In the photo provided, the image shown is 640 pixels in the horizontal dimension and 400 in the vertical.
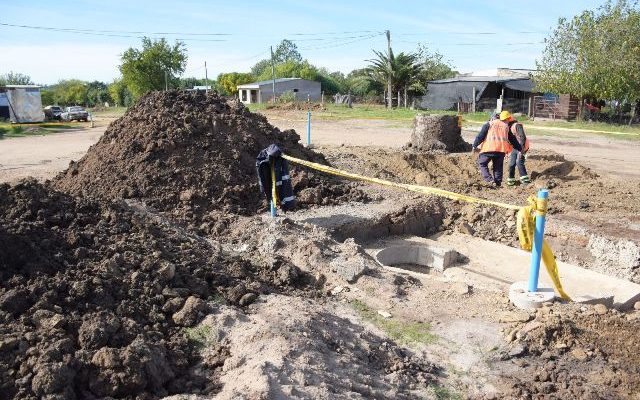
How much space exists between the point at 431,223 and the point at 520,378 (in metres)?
4.65

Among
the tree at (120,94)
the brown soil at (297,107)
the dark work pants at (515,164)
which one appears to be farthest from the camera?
the tree at (120,94)

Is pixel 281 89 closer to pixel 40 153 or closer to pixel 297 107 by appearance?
pixel 297 107

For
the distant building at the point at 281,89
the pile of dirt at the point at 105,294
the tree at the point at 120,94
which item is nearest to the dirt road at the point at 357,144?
the pile of dirt at the point at 105,294

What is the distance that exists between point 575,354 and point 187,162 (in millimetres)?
6071

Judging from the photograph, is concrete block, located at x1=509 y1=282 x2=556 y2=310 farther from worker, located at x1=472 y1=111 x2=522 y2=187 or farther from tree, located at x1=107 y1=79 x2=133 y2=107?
tree, located at x1=107 y1=79 x2=133 y2=107

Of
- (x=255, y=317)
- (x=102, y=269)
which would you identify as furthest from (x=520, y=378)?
(x=102, y=269)

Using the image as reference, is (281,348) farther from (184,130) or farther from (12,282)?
(184,130)

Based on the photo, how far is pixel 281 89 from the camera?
5803cm

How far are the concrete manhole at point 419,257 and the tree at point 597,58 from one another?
73.5 ft

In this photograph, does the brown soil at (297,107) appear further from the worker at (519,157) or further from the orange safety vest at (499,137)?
the orange safety vest at (499,137)

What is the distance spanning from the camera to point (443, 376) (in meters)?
4.12

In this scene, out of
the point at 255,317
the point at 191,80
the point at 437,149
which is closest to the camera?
the point at 255,317

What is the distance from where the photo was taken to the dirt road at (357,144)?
44.1 feet

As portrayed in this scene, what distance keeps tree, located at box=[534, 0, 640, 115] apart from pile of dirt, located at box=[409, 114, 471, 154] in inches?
618
